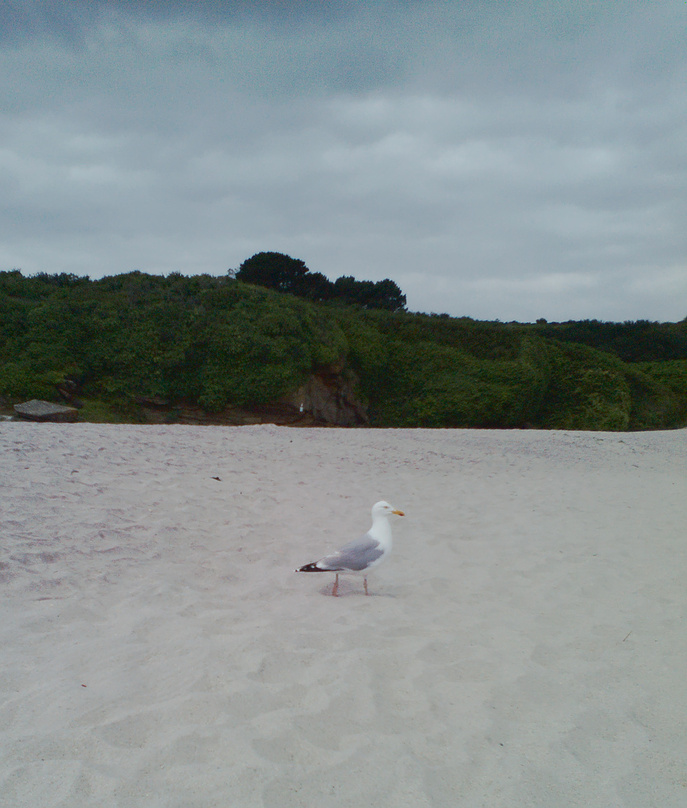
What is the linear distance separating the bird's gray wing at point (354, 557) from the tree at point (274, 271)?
2457 centimetres

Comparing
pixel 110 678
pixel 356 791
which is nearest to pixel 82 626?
pixel 110 678

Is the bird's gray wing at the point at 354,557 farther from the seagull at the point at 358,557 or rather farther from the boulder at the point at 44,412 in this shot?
the boulder at the point at 44,412

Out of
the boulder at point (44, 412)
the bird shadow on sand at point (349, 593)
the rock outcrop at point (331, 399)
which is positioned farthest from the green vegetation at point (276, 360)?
the bird shadow on sand at point (349, 593)

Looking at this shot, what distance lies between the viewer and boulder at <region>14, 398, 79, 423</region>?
561 inches

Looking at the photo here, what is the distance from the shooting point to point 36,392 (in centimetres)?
1590

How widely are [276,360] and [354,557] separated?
1400 cm

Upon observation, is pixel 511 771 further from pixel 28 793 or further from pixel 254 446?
pixel 254 446

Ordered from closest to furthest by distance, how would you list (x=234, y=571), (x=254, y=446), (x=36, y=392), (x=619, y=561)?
(x=234, y=571) → (x=619, y=561) → (x=254, y=446) → (x=36, y=392)

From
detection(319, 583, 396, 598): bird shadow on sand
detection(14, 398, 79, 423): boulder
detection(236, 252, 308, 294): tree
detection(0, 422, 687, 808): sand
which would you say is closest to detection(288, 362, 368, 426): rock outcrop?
detection(14, 398, 79, 423): boulder

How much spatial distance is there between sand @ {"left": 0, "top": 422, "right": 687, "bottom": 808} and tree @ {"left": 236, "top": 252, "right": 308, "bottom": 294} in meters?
21.3

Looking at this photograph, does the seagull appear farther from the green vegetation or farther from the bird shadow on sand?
the green vegetation

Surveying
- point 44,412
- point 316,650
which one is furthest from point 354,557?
point 44,412

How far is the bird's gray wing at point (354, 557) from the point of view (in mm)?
4125

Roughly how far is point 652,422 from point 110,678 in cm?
2404
